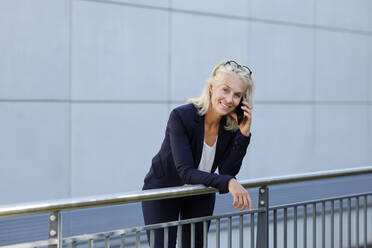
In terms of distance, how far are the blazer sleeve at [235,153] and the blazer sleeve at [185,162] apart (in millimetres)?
274

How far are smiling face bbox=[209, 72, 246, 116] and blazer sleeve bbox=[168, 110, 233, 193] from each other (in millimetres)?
264

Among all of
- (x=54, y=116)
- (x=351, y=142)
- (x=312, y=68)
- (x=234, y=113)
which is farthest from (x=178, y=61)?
(x=234, y=113)

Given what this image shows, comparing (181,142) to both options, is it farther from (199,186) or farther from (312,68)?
(312,68)

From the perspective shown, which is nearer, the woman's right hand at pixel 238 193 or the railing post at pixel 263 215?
the woman's right hand at pixel 238 193

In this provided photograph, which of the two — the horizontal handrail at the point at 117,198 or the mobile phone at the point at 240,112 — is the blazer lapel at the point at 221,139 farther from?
the horizontal handrail at the point at 117,198

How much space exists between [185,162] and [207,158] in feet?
0.95

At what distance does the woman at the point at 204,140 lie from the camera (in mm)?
3746

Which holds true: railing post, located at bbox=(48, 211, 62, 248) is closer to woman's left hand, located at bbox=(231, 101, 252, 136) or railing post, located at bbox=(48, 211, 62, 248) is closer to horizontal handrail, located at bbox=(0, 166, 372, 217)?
horizontal handrail, located at bbox=(0, 166, 372, 217)

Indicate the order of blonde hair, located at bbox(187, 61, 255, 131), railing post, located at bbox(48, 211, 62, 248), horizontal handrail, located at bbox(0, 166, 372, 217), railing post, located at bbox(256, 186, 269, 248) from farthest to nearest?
railing post, located at bbox(256, 186, 269, 248)
blonde hair, located at bbox(187, 61, 255, 131)
railing post, located at bbox(48, 211, 62, 248)
horizontal handrail, located at bbox(0, 166, 372, 217)

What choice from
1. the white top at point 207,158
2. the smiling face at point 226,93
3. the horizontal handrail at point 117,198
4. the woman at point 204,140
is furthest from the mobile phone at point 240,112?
the horizontal handrail at point 117,198

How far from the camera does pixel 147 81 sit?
27.0ft

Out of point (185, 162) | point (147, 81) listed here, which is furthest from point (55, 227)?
point (147, 81)

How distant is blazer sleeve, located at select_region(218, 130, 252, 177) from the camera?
154 inches

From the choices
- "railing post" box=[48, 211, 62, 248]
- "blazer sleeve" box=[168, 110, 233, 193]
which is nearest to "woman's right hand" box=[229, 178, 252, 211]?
"blazer sleeve" box=[168, 110, 233, 193]
